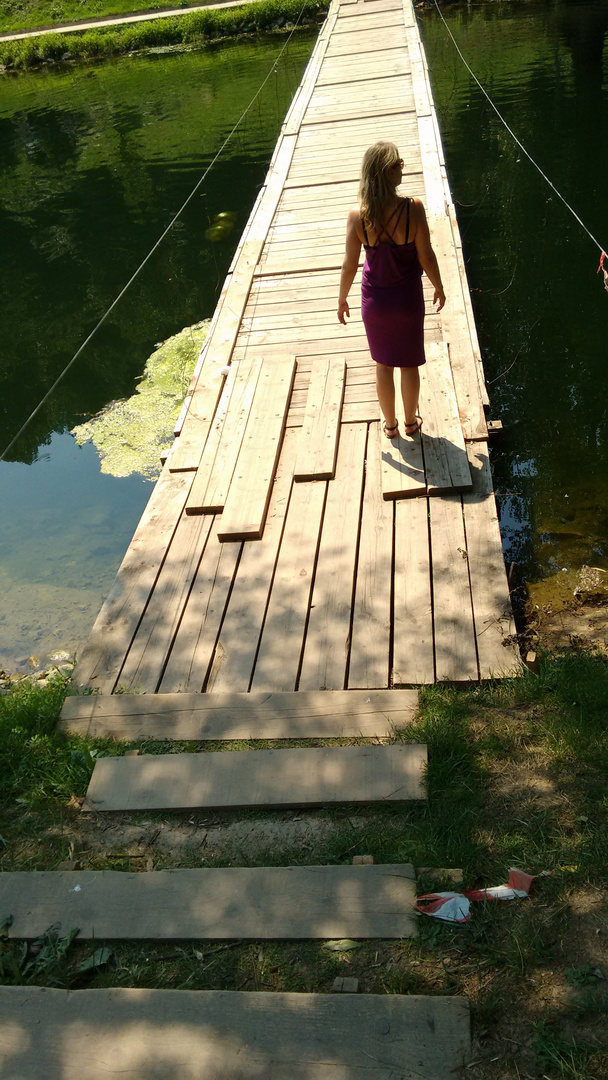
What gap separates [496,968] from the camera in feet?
6.73

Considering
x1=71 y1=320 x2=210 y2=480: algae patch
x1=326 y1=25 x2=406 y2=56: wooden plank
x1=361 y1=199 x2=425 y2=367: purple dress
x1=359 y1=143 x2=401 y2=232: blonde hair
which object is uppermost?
x1=326 y1=25 x2=406 y2=56: wooden plank

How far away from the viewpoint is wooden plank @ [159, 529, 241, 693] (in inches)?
126

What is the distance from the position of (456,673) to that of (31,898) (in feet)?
5.13

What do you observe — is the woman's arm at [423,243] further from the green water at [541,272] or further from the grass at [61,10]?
the grass at [61,10]

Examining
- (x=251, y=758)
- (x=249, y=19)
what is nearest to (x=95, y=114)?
(x=249, y=19)

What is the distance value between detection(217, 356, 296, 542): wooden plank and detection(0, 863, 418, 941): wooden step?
182 cm

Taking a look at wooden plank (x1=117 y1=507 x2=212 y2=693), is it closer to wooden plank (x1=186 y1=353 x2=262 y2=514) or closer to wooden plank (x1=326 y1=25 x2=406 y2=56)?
wooden plank (x1=186 y1=353 x2=262 y2=514)

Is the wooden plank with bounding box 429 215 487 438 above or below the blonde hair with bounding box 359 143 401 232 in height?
below

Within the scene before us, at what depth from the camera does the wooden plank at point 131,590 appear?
3340 mm

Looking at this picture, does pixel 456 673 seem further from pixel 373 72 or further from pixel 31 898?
pixel 373 72

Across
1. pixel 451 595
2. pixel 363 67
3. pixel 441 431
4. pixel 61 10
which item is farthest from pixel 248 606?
pixel 61 10

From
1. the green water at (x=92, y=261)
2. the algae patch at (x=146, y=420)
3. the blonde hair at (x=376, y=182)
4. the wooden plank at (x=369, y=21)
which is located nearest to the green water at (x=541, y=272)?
the wooden plank at (x=369, y=21)

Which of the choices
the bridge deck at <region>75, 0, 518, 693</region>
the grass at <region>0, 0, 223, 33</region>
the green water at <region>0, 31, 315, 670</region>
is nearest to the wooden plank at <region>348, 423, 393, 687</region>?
the bridge deck at <region>75, 0, 518, 693</region>

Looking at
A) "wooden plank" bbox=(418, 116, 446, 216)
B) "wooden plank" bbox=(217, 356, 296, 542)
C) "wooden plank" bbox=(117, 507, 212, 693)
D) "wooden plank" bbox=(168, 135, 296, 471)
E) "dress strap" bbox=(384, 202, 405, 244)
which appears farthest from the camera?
"wooden plank" bbox=(418, 116, 446, 216)
